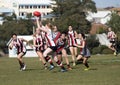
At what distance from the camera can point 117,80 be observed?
62.7 ft

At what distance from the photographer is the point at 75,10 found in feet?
431

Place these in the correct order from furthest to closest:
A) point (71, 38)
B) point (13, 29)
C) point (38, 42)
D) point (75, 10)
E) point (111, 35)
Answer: point (75, 10) < point (13, 29) < point (111, 35) < point (71, 38) < point (38, 42)

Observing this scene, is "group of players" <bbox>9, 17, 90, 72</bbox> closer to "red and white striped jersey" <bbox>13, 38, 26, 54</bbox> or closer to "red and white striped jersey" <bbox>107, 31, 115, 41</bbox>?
"red and white striped jersey" <bbox>13, 38, 26, 54</bbox>

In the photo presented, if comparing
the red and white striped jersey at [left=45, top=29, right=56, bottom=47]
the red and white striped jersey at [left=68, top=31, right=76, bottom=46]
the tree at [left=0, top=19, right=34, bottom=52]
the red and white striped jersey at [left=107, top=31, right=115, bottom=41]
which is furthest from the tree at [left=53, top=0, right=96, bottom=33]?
the red and white striped jersey at [left=45, top=29, right=56, bottom=47]

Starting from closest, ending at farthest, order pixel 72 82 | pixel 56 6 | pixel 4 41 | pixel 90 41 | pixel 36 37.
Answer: pixel 72 82 → pixel 36 37 → pixel 90 41 → pixel 4 41 → pixel 56 6

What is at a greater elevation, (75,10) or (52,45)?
(52,45)

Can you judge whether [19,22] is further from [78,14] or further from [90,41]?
[90,41]

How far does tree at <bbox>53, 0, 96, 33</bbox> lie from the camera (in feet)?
404

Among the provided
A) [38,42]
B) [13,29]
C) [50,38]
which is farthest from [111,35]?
[13,29]

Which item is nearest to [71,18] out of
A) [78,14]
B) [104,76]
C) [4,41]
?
[78,14]

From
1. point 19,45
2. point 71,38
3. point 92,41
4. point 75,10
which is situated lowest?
point 92,41

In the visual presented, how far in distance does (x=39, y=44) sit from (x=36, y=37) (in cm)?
39

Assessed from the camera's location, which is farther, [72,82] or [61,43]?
[61,43]

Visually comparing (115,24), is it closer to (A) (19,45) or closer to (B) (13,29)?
(B) (13,29)
